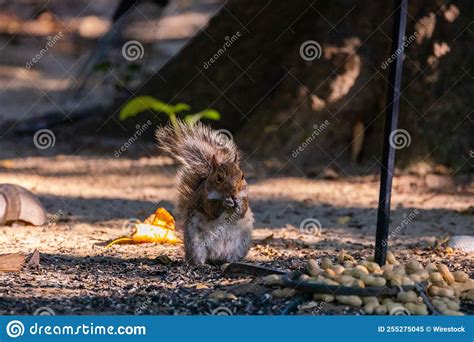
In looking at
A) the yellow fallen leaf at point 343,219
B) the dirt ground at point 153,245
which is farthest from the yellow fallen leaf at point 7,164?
the yellow fallen leaf at point 343,219

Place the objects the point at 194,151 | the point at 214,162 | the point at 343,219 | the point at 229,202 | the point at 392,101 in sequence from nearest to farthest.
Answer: the point at 392,101 → the point at 229,202 → the point at 214,162 → the point at 194,151 → the point at 343,219

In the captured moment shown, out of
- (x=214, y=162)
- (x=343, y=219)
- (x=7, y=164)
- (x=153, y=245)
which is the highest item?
(x=7, y=164)

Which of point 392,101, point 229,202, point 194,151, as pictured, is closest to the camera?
point 392,101

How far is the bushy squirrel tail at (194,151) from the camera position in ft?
21.8

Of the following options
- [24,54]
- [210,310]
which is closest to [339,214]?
[210,310]

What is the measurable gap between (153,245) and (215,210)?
1187mm

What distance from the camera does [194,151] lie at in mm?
6727

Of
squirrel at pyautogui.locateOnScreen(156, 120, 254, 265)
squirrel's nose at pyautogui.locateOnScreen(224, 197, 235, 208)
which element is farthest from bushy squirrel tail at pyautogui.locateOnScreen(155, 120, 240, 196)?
squirrel's nose at pyautogui.locateOnScreen(224, 197, 235, 208)

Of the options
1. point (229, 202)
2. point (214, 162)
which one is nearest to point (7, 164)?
point (214, 162)

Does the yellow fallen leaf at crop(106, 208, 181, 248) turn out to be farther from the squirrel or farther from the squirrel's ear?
the squirrel's ear

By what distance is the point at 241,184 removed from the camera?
20.9ft

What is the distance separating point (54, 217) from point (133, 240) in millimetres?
1384

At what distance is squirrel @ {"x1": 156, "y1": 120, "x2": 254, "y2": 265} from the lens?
635cm

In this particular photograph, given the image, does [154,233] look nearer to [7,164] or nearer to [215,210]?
[215,210]
